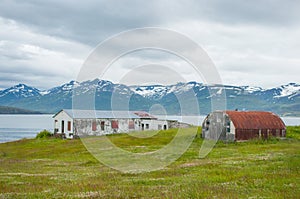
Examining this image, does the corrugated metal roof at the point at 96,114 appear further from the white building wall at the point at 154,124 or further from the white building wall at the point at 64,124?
the white building wall at the point at 154,124

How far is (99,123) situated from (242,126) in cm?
3793

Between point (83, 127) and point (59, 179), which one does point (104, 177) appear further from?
point (83, 127)

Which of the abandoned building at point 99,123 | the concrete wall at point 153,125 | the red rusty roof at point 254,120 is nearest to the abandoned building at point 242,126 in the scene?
the red rusty roof at point 254,120

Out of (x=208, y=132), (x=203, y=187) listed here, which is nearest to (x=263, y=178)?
(x=203, y=187)

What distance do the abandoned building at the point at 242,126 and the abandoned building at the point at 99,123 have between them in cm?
2733

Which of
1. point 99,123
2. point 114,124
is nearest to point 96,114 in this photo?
point 99,123

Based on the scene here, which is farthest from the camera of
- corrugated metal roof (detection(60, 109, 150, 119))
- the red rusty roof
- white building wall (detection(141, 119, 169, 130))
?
white building wall (detection(141, 119, 169, 130))

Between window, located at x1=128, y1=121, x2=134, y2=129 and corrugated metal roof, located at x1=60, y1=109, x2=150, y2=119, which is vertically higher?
corrugated metal roof, located at x1=60, y1=109, x2=150, y2=119

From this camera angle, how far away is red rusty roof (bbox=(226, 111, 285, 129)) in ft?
210

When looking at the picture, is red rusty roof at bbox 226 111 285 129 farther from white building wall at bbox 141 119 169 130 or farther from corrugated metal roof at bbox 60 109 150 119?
corrugated metal roof at bbox 60 109 150 119

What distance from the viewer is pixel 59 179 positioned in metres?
25.4

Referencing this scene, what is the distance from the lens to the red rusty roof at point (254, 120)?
63.9 metres

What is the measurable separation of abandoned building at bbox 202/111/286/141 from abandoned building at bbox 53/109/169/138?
27.3 meters

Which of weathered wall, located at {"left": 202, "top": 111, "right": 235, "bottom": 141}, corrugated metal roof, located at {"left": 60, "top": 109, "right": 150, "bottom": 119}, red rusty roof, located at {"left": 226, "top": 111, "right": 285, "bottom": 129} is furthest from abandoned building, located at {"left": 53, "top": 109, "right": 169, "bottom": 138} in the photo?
red rusty roof, located at {"left": 226, "top": 111, "right": 285, "bottom": 129}
